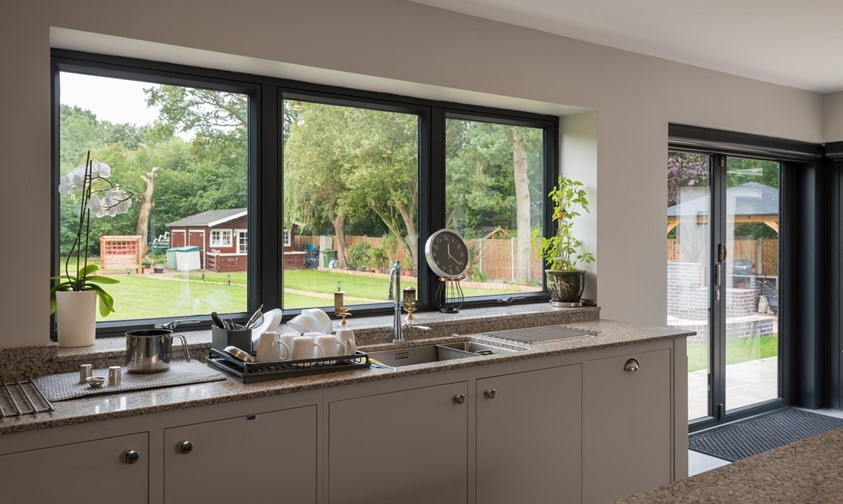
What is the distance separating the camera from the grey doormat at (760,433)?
4531mm

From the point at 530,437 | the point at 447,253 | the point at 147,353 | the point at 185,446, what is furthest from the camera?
the point at 447,253

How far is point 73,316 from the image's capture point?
2.46m

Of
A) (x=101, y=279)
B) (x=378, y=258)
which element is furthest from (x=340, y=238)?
(x=101, y=279)

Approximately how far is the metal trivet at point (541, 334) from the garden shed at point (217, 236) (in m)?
1.26

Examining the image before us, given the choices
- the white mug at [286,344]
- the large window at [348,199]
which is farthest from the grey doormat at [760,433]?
the white mug at [286,344]

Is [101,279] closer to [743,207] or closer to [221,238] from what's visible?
[221,238]


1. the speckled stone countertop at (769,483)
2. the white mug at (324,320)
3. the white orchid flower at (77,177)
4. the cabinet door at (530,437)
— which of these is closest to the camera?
the speckled stone countertop at (769,483)

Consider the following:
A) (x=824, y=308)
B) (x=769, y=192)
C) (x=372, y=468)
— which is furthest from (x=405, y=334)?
(x=824, y=308)

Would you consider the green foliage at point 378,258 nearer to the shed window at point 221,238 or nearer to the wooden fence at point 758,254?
the shed window at point 221,238

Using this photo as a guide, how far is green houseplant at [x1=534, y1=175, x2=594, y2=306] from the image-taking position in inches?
154

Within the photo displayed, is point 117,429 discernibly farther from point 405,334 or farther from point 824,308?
point 824,308

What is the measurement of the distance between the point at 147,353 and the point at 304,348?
1.77ft

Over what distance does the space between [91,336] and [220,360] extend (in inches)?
19.9

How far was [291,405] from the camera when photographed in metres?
2.17
